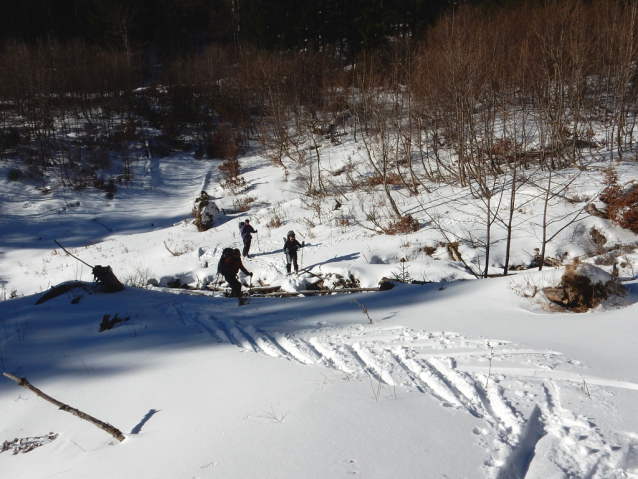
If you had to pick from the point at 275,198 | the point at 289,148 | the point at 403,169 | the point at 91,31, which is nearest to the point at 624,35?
the point at 403,169

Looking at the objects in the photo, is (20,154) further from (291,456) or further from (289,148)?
(291,456)

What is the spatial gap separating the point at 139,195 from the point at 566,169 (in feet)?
82.3

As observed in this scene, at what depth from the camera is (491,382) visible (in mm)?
3449

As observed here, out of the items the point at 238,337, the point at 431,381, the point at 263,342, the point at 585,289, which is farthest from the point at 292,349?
the point at 585,289

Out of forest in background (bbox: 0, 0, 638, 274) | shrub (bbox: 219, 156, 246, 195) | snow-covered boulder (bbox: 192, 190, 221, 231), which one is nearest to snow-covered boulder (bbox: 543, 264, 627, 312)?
forest in background (bbox: 0, 0, 638, 274)

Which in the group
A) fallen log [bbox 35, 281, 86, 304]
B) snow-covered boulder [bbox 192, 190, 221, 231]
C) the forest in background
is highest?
the forest in background

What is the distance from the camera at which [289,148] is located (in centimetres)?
2781

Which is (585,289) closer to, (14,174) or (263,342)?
(263,342)

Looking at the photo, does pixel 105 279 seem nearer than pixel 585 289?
No

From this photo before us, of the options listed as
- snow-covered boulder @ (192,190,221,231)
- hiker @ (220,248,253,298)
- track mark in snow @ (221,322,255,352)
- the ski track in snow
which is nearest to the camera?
the ski track in snow

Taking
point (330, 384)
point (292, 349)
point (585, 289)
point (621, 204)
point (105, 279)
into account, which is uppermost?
point (621, 204)

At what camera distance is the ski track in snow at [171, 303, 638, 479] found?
2.42 metres

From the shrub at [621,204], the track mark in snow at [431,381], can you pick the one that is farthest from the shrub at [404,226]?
the track mark in snow at [431,381]

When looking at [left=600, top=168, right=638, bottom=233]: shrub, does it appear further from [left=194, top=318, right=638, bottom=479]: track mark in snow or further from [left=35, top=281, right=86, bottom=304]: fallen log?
[left=35, top=281, right=86, bottom=304]: fallen log
